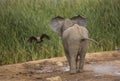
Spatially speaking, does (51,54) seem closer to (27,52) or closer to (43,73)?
(27,52)

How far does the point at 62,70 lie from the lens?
845cm

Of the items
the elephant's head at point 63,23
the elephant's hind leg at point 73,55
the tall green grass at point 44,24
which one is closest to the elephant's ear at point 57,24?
the elephant's head at point 63,23

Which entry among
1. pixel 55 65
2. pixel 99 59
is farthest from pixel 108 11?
pixel 55 65

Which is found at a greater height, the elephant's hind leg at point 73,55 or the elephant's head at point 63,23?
the elephant's head at point 63,23

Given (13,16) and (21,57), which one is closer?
(21,57)

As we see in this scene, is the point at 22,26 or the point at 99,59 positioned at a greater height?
the point at 22,26

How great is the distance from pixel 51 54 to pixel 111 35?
177 centimetres

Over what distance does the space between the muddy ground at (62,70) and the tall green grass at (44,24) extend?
0.51m

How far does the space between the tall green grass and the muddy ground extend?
0.51m

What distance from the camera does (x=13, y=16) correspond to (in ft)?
33.6

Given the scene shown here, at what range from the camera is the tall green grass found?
383 inches

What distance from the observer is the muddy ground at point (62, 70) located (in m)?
7.27

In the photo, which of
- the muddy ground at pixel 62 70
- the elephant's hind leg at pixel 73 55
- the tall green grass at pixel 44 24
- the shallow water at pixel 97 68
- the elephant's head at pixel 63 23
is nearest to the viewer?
the muddy ground at pixel 62 70

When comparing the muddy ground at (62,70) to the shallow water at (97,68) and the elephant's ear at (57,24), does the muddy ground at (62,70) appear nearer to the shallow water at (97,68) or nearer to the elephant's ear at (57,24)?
the shallow water at (97,68)
